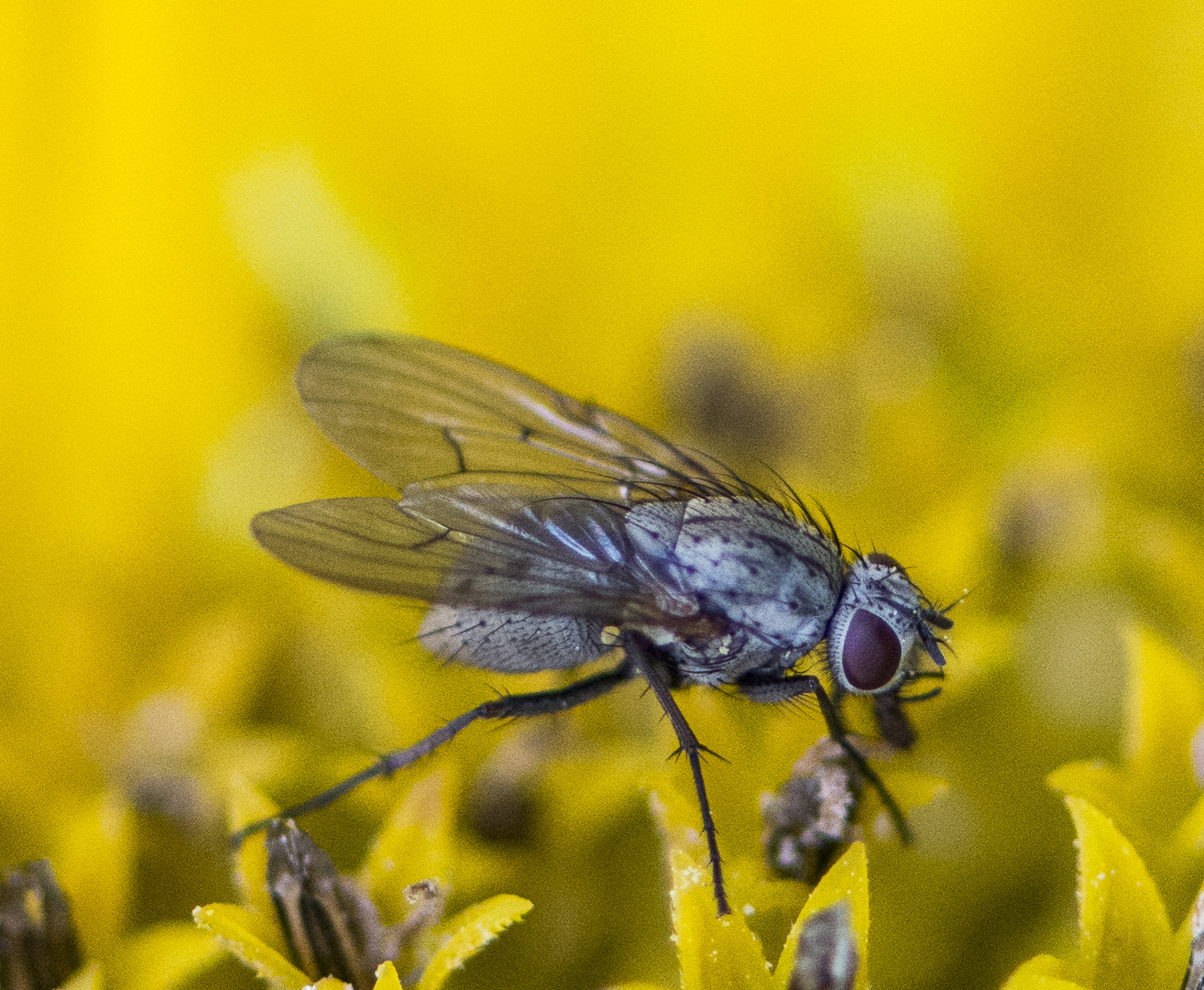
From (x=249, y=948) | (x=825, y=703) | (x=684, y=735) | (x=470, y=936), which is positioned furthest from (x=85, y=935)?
(x=825, y=703)

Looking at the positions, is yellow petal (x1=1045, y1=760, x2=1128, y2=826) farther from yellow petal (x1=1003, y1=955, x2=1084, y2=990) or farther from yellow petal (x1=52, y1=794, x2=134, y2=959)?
yellow petal (x1=52, y1=794, x2=134, y2=959)

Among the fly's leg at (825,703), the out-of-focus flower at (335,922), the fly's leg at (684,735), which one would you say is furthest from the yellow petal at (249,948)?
the fly's leg at (825,703)

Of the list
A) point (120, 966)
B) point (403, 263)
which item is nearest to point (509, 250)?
point (403, 263)

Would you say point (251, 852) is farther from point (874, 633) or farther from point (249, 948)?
point (874, 633)

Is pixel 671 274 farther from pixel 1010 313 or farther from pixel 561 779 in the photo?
pixel 561 779

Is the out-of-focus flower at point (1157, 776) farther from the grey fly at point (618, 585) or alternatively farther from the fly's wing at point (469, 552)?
the fly's wing at point (469, 552)
